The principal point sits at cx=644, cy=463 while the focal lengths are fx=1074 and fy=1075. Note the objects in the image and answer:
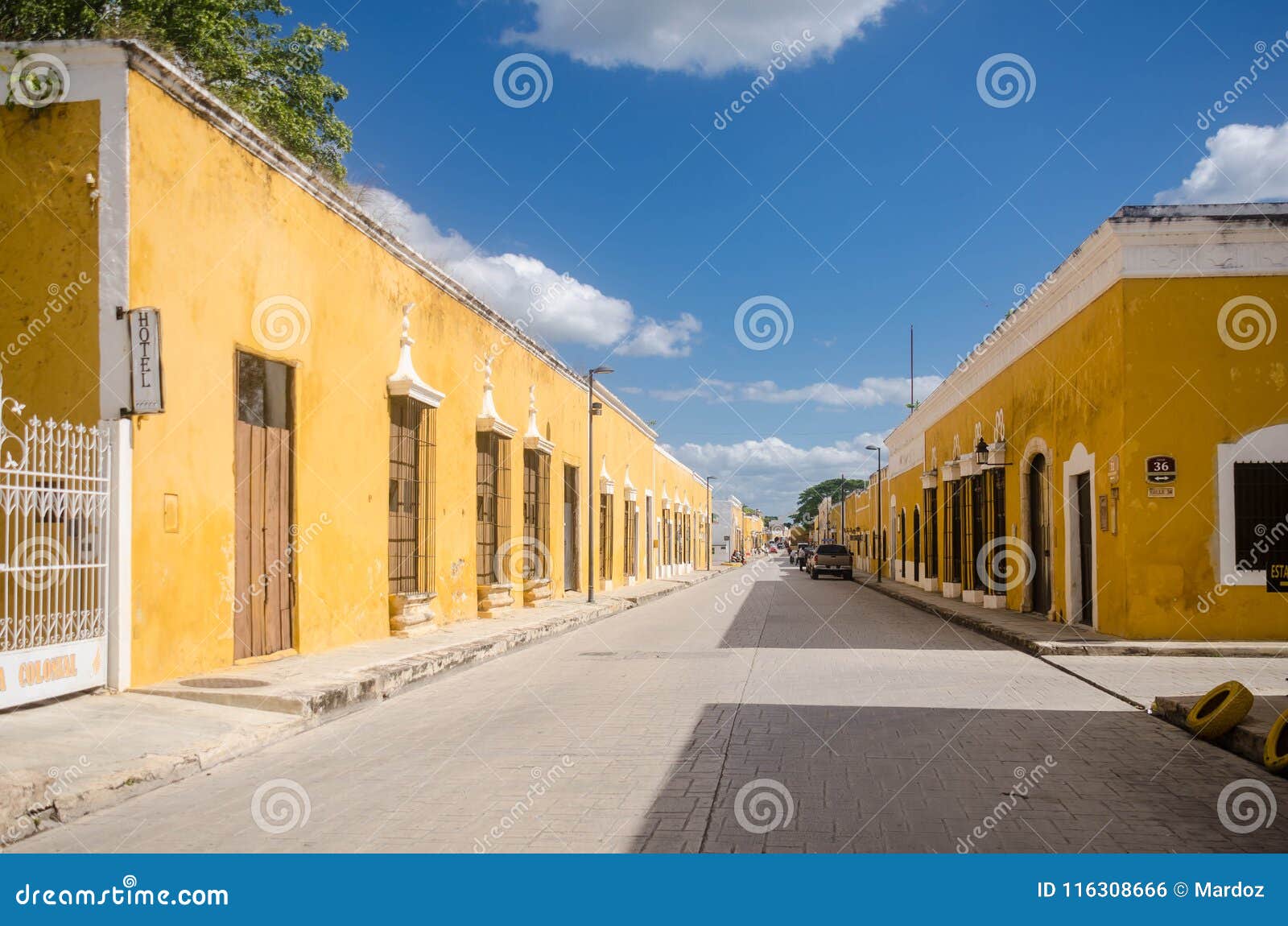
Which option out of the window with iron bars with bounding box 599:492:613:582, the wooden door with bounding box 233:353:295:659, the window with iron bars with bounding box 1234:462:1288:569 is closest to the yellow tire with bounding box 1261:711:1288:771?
the window with iron bars with bounding box 1234:462:1288:569

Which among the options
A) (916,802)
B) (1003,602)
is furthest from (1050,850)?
(1003,602)

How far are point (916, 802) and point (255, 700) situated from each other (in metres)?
5.24

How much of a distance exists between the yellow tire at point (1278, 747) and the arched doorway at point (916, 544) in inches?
1089

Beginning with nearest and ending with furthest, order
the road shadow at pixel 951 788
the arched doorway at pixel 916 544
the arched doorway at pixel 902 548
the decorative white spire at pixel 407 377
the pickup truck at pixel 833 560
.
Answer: the road shadow at pixel 951 788 < the decorative white spire at pixel 407 377 < the arched doorway at pixel 916 544 < the arched doorway at pixel 902 548 < the pickup truck at pixel 833 560

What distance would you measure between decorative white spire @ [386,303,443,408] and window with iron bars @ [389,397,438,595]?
0.14 meters

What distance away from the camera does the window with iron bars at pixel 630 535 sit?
120ft

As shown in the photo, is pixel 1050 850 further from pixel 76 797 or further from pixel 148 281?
pixel 148 281

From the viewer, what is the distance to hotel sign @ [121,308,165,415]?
8586mm

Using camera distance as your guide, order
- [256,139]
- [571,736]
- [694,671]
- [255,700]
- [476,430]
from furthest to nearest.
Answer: [476,430] → [694,671] → [256,139] → [255,700] → [571,736]

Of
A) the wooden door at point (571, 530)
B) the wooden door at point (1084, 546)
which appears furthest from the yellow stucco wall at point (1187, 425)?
the wooden door at point (571, 530)

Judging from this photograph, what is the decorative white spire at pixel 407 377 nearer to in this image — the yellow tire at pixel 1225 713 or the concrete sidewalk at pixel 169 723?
the concrete sidewalk at pixel 169 723

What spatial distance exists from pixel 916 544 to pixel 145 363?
29971 millimetres

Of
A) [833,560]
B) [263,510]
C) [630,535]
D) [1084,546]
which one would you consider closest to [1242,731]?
[263,510]

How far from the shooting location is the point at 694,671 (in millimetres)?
11547
